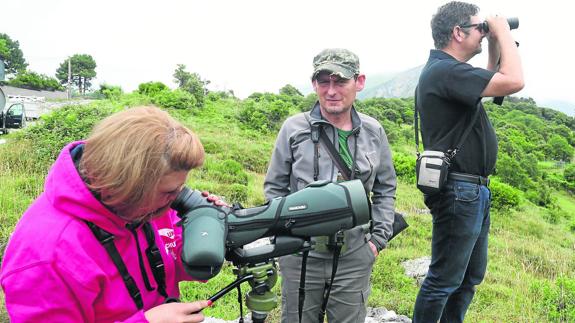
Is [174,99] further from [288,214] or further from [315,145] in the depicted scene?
[288,214]

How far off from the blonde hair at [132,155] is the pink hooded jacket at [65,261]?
0.05 m

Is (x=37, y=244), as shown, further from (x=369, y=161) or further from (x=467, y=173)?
(x=467, y=173)

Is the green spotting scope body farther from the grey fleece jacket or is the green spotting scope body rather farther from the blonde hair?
the grey fleece jacket

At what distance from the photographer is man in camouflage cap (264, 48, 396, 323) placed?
2.35 metres

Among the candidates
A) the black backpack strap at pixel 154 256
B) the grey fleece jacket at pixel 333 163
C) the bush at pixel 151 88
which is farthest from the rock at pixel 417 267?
the bush at pixel 151 88

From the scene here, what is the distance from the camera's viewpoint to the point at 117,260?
52.8 inches

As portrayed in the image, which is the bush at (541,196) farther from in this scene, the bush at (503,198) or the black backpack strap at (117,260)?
the black backpack strap at (117,260)

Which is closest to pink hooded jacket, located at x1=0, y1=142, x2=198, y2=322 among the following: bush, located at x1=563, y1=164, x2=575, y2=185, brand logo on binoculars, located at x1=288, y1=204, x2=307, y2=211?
brand logo on binoculars, located at x1=288, y1=204, x2=307, y2=211

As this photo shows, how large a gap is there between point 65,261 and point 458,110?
7.26 feet

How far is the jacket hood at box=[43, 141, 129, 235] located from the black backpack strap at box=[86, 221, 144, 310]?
2cm

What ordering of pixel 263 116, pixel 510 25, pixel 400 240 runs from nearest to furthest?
pixel 510 25 < pixel 400 240 < pixel 263 116

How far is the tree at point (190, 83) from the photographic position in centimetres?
1780

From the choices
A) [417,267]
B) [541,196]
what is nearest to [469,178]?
[417,267]

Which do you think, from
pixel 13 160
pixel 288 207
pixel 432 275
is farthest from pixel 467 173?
pixel 13 160
